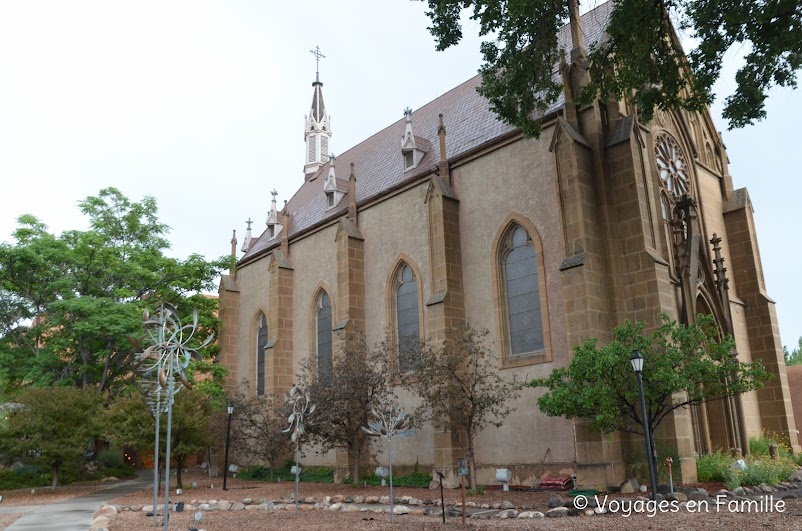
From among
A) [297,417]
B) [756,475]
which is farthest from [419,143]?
[756,475]

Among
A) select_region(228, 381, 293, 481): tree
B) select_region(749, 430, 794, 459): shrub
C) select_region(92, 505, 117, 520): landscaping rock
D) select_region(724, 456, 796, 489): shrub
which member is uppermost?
select_region(228, 381, 293, 481): tree

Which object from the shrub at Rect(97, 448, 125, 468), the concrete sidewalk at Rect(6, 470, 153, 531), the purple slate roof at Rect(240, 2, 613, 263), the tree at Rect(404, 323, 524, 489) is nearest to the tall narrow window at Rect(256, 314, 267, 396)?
the purple slate roof at Rect(240, 2, 613, 263)

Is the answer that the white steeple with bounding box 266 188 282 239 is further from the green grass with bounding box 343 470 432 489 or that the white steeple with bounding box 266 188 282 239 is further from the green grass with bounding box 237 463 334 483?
the green grass with bounding box 343 470 432 489

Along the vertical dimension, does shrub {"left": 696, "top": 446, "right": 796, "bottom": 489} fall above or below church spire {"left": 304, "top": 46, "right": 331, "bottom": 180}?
below

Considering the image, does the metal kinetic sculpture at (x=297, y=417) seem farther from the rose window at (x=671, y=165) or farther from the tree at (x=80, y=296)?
the rose window at (x=671, y=165)

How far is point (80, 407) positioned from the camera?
85.6ft

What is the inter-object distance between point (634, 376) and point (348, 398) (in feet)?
31.6

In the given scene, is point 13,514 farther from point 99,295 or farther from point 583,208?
point 583,208

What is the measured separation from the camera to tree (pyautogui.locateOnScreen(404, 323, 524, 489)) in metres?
Answer: 19.7

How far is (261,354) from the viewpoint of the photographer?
3444cm

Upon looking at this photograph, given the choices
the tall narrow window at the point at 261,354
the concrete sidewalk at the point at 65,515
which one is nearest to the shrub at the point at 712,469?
the concrete sidewalk at the point at 65,515

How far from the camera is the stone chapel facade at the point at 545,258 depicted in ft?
62.9

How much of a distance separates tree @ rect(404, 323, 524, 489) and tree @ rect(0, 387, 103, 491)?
13.8 m

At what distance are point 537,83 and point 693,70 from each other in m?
3.51
